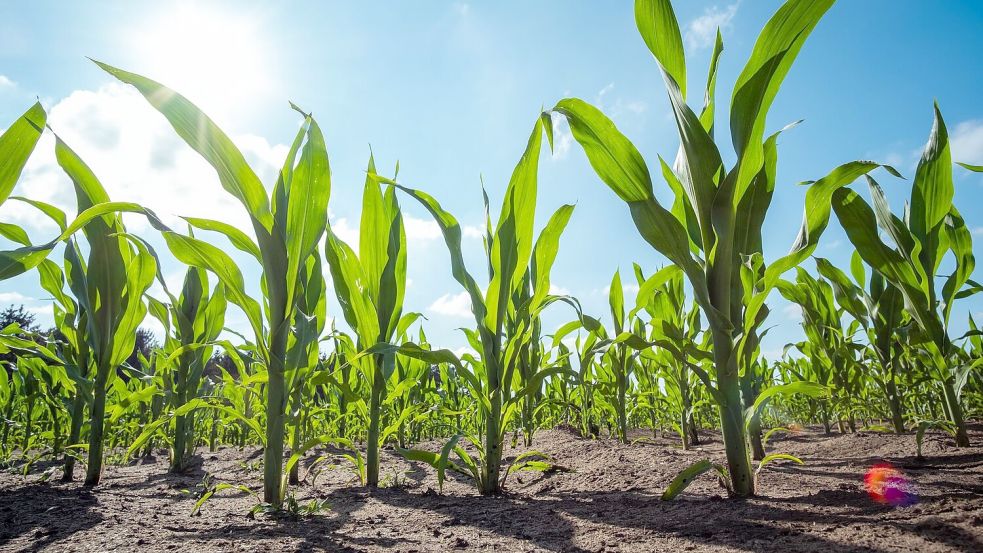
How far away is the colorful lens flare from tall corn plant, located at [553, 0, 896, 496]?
34cm

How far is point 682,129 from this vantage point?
4.99 feet

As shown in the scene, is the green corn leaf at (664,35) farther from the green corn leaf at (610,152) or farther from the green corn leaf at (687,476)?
the green corn leaf at (687,476)

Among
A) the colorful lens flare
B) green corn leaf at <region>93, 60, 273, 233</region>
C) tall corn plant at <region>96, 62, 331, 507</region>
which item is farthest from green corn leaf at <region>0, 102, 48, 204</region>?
the colorful lens flare

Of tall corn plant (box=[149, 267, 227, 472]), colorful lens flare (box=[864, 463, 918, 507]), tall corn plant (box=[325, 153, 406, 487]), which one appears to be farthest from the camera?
tall corn plant (box=[149, 267, 227, 472])

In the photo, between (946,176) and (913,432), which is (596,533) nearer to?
(946,176)

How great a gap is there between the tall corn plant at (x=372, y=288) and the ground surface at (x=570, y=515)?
386 mm

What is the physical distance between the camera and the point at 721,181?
150cm

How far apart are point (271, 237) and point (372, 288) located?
2.37 feet

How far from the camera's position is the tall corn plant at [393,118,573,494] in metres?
1.96

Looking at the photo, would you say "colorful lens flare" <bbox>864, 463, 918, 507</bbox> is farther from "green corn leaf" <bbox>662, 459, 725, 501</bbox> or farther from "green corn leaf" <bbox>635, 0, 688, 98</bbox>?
"green corn leaf" <bbox>635, 0, 688, 98</bbox>

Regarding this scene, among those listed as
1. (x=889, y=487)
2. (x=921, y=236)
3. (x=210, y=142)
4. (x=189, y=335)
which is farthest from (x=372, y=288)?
(x=921, y=236)

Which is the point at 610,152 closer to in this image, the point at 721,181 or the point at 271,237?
the point at 721,181

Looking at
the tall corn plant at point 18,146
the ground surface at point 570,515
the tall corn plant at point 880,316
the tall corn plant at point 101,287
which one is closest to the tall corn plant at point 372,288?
the ground surface at point 570,515

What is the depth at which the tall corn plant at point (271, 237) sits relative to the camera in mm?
1555
